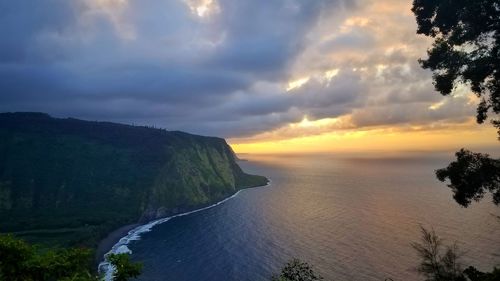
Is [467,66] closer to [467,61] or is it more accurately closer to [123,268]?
[467,61]

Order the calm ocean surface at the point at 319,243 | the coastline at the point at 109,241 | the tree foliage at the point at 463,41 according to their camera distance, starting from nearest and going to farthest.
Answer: the tree foliage at the point at 463,41 → the calm ocean surface at the point at 319,243 → the coastline at the point at 109,241

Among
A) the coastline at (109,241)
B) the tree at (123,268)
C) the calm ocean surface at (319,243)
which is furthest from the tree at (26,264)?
the coastline at (109,241)

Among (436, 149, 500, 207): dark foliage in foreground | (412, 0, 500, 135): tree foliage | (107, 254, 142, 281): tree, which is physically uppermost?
(412, 0, 500, 135): tree foliage

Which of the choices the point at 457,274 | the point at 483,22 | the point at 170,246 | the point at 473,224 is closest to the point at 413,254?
the point at 473,224

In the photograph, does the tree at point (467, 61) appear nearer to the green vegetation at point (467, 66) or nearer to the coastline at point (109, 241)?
the green vegetation at point (467, 66)

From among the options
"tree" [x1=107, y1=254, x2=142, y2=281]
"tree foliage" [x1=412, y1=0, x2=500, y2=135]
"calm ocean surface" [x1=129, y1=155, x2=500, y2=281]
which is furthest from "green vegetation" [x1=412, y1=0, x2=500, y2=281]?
"calm ocean surface" [x1=129, y1=155, x2=500, y2=281]

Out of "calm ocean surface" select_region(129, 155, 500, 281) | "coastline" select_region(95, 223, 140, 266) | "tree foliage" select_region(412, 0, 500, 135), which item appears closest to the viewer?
"tree foliage" select_region(412, 0, 500, 135)

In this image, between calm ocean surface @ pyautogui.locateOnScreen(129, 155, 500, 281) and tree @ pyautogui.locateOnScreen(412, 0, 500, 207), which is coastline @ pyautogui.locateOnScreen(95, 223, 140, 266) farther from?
tree @ pyautogui.locateOnScreen(412, 0, 500, 207)

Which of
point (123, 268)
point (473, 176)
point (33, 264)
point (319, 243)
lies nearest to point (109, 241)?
point (319, 243)

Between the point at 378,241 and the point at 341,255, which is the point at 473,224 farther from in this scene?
the point at 341,255
